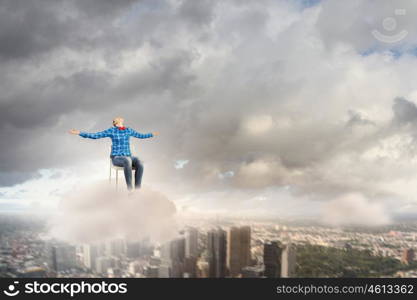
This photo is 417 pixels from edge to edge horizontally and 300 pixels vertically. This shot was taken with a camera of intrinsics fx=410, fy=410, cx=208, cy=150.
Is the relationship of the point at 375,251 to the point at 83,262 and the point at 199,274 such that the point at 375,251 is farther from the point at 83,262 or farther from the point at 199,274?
the point at 83,262

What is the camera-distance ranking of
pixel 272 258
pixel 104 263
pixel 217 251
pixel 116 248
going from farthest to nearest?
pixel 272 258 → pixel 217 251 → pixel 104 263 → pixel 116 248

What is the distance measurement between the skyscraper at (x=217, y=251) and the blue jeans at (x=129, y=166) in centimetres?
1342

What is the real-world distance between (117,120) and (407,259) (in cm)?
2951

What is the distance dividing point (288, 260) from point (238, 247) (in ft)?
13.2

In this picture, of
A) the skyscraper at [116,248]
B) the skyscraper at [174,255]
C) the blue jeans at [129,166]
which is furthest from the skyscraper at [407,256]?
the blue jeans at [129,166]

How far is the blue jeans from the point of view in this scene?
9.34 metres

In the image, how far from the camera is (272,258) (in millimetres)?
24188

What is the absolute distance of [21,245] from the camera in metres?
18.4

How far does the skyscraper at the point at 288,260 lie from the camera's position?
2380 centimetres

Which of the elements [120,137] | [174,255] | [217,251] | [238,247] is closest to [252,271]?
[238,247]

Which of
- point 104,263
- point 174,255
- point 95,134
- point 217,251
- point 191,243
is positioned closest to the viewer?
point 95,134

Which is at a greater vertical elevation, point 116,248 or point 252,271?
point 116,248

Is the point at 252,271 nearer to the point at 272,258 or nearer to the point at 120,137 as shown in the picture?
the point at 272,258

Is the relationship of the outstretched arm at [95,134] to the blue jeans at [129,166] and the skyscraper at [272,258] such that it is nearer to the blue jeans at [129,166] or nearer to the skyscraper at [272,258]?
the blue jeans at [129,166]
